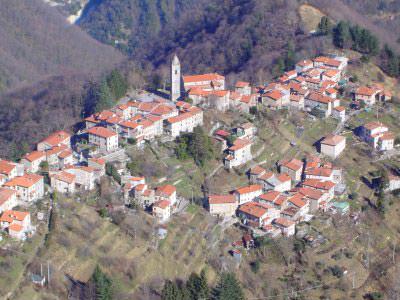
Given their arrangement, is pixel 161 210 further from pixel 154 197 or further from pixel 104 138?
pixel 104 138

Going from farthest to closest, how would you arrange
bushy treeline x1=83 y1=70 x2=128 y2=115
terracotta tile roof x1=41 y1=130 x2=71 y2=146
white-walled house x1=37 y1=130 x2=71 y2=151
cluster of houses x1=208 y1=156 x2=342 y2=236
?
bushy treeline x1=83 y1=70 x2=128 y2=115, terracotta tile roof x1=41 y1=130 x2=71 y2=146, white-walled house x1=37 y1=130 x2=71 y2=151, cluster of houses x1=208 y1=156 x2=342 y2=236

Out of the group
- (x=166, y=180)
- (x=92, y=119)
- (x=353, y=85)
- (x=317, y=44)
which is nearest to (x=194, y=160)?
(x=166, y=180)

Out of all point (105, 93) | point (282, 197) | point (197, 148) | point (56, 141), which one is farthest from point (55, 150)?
point (282, 197)

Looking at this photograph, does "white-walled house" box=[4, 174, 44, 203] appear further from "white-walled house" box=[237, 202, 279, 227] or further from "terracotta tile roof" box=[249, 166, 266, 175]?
"terracotta tile roof" box=[249, 166, 266, 175]

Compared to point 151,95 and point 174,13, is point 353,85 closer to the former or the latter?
point 151,95

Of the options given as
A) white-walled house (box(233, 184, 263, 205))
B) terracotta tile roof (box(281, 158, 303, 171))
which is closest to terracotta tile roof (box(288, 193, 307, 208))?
white-walled house (box(233, 184, 263, 205))

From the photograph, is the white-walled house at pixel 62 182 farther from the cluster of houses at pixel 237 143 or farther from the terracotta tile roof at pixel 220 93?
the terracotta tile roof at pixel 220 93
